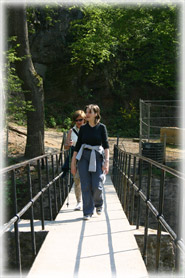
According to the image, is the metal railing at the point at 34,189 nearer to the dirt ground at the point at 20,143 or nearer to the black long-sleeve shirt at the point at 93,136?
the black long-sleeve shirt at the point at 93,136

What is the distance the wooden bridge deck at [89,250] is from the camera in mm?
3125

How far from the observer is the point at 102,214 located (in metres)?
5.24

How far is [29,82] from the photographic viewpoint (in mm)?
11375

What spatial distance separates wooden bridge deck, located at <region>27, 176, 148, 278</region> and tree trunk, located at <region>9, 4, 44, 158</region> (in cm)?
681

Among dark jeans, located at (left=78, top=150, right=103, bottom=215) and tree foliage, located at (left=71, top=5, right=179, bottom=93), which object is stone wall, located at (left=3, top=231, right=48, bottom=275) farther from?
tree foliage, located at (left=71, top=5, right=179, bottom=93)

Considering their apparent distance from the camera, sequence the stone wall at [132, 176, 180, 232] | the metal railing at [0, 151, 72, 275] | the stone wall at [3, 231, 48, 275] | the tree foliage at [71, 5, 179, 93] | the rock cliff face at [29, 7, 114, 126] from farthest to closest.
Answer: the rock cliff face at [29, 7, 114, 126] → the tree foliage at [71, 5, 179, 93] → the stone wall at [132, 176, 180, 232] → the stone wall at [3, 231, 48, 275] → the metal railing at [0, 151, 72, 275]

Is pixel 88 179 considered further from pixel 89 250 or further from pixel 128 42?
pixel 128 42

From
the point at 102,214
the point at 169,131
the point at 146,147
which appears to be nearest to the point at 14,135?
the point at 146,147

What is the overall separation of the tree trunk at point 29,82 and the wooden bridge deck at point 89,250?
6812mm

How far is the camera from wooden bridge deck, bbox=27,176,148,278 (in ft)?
10.3

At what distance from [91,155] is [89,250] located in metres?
1.40

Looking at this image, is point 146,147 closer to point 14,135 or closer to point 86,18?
point 14,135

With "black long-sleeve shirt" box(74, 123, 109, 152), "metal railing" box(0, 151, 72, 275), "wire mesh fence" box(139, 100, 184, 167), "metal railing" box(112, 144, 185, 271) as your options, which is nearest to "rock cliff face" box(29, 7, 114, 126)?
"wire mesh fence" box(139, 100, 184, 167)

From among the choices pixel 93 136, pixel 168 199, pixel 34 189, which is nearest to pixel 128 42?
pixel 168 199
